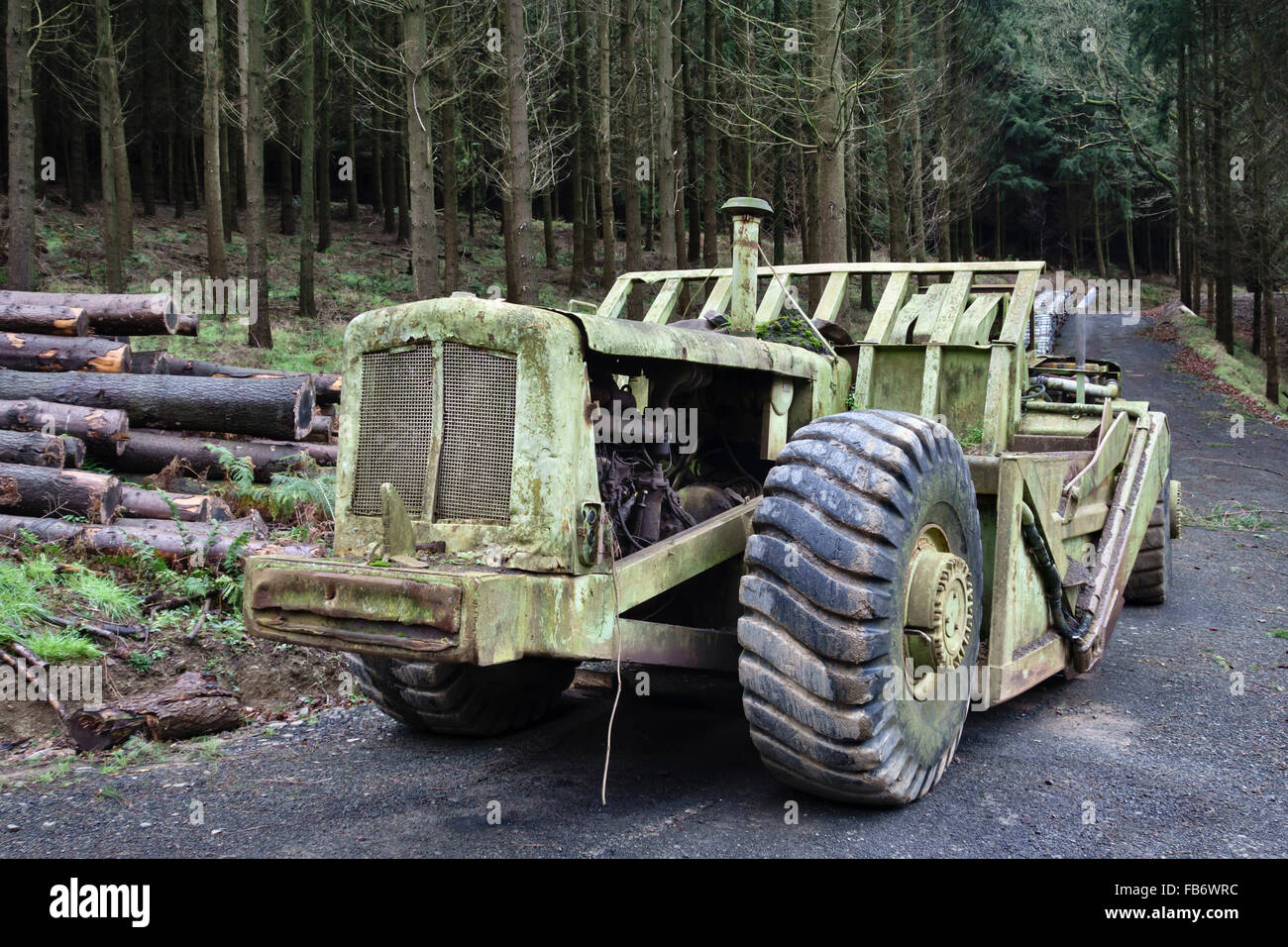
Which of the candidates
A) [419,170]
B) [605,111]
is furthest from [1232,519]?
[605,111]

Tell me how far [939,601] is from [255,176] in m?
16.9

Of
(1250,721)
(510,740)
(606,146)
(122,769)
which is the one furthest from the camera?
(606,146)

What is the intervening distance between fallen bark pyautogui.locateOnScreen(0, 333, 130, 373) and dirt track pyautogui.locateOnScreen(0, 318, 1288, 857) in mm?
5772

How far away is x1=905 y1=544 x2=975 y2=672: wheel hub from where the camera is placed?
4578 millimetres

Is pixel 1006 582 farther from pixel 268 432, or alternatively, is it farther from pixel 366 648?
pixel 268 432

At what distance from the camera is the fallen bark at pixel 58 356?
1023cm

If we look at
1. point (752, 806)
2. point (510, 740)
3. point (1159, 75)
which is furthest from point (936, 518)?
point (1159, 75)

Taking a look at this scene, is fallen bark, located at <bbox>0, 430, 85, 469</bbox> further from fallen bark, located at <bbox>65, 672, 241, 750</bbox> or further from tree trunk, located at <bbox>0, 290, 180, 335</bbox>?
fallen bark, located at <bbox>65, 672, 241, 750</bbox>

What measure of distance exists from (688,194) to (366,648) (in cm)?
3060

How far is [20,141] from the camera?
14844 mm

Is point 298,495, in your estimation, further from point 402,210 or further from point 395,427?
point 402,210

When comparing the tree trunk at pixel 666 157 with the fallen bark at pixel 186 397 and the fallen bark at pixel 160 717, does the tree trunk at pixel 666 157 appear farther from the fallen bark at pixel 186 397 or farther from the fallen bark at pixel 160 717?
the fallen bark at pixel 160 717

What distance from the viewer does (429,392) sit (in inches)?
168

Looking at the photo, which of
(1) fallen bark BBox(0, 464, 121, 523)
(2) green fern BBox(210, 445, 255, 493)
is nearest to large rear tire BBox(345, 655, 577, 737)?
(1) fallen bark BBox(0, 464, 121, 523)
